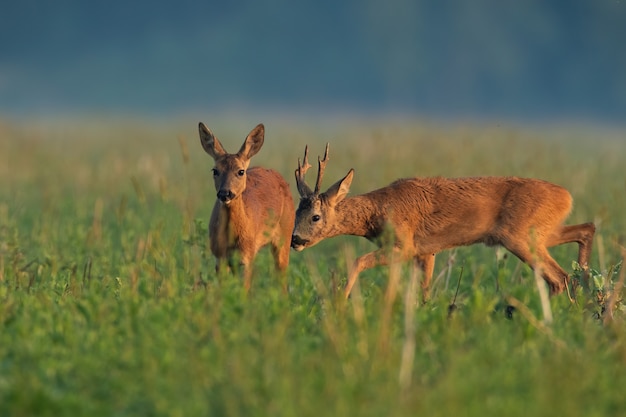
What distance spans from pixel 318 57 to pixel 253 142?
88.4 metres

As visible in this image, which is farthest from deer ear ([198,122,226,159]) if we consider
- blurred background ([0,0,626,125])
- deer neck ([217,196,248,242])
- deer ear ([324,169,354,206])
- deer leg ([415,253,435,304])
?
blurred background ([0,0,626,125])

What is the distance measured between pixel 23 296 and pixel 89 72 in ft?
315

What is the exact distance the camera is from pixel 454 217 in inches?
414

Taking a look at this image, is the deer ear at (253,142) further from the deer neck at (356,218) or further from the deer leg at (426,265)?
the deer leg at (426,265)

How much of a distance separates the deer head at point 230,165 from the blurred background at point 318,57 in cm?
7051

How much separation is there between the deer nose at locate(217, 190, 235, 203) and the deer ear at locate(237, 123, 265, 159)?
611 mm

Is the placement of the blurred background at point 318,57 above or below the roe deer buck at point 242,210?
above

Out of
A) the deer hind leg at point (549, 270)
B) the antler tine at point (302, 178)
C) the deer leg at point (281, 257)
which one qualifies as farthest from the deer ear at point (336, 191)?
the deer hind leg at point (549, 270)

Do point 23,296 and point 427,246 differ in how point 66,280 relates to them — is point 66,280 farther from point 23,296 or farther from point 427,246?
point 427,246

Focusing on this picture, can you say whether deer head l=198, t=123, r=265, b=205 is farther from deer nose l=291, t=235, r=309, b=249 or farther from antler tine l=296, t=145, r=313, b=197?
deer nose l=291, t=235, r=309, b=249

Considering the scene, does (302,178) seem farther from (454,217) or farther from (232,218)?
(454,217)

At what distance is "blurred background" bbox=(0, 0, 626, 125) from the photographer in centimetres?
8775

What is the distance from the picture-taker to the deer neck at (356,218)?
1053 centimetres

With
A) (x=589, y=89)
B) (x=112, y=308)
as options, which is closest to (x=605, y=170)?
(x=112, y=308)
